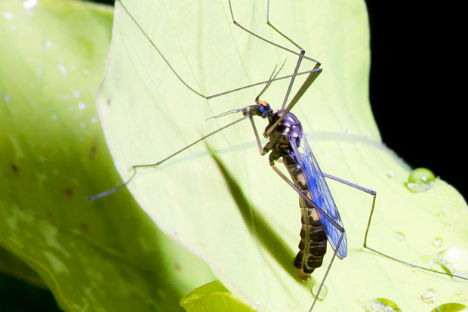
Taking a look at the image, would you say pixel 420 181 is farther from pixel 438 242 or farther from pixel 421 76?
pixel 421 76

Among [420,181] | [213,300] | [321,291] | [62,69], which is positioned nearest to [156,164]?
[213,300]

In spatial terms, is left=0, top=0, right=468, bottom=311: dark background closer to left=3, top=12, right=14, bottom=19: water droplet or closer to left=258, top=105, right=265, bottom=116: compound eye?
left=258, top=105, right=265, bottom=116: compound eye

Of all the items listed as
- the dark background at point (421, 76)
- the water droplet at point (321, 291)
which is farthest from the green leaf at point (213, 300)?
the dark background at point (421, 76)

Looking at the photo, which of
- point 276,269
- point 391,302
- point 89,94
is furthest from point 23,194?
point 391,302

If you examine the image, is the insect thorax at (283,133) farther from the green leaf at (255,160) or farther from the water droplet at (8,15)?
the water droplet at (8,15)

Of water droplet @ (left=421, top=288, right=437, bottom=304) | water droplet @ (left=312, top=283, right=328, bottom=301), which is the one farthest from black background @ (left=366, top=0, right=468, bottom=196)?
water droplet @ (left=312, top=283, right=328, bottom=301)
